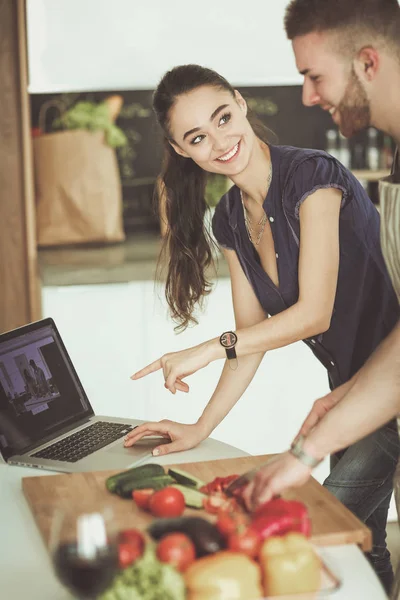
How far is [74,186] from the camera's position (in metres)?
3.73

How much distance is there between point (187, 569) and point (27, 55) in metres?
2.92

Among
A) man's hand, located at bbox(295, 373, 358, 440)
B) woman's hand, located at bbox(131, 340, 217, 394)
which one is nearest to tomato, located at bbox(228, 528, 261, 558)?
man's hand, located at bbox(295, 373, 358, 440)

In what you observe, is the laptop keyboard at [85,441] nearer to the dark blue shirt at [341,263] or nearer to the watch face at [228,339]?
the watch face at [228,339]

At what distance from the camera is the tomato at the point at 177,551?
94cm

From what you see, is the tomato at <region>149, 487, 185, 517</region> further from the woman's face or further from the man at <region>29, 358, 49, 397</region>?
the woman's face

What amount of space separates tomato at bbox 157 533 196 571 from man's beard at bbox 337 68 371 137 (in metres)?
0.72

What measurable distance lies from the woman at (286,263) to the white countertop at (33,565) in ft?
1.12

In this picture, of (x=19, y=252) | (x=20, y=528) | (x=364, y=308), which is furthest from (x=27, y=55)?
(x=20, y=528)

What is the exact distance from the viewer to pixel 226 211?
6.51 ft

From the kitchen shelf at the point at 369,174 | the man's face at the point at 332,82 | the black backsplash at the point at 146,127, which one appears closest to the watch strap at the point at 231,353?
the man's face at the point at 332,82

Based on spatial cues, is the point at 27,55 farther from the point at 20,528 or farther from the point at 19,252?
the point at 20,528

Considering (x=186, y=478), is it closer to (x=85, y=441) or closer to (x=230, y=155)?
(x=85, y=441)

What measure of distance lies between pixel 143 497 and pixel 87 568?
16.0 inches

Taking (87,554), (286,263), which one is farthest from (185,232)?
(87,554)
